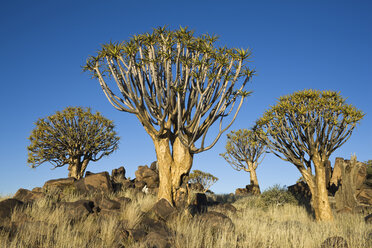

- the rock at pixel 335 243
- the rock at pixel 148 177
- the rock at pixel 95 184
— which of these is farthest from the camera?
the rock at pixel 148 177

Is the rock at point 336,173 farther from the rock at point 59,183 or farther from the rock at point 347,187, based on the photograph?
the rock at point 59,183

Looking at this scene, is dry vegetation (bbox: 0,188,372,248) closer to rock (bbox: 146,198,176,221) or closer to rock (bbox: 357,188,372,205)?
rock (bbox: 146,198,176,221)

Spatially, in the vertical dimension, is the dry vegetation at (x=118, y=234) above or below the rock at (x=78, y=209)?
below

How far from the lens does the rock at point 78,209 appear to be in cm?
800

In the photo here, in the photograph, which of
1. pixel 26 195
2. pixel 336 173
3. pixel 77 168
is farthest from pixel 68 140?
pixel 336 173

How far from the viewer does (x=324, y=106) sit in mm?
13508

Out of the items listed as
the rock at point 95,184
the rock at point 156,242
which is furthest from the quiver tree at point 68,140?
the rock at point 156,242

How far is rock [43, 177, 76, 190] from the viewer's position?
A: 13.3 m

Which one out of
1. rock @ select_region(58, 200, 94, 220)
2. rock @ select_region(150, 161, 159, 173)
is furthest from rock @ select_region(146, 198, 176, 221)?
rock @ select_region(150, 161, 159, 173)

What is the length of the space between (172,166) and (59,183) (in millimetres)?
6659

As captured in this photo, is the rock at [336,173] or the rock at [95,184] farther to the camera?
the rock at [336,173]

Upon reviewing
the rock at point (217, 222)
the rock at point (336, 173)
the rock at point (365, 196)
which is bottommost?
the rock at point (217, 222)

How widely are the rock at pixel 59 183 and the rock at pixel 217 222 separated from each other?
7.89 meters

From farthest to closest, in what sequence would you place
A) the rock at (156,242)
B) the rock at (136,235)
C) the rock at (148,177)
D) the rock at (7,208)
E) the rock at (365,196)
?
the rock at (365,196), the rock at (148,177), the rock at (7,208), the rock at (136,235), the rock at (156,242)
